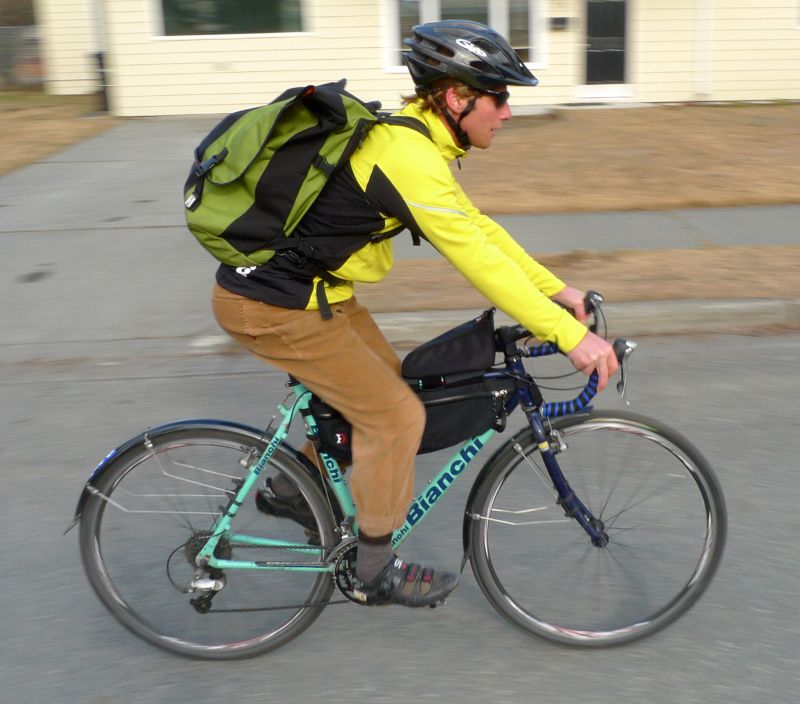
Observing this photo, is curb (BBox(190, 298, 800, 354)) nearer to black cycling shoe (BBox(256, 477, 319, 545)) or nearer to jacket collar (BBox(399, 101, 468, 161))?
black cycling shoe (BBox(256, 477, 319, 545))

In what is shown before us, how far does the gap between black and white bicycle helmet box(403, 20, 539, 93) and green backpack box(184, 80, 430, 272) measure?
164mm

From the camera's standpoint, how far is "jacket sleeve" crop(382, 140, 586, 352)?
8.62 feet

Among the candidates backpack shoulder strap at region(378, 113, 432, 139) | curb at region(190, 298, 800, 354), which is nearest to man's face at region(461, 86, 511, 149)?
backpack shoulder strap at region(378, 113, 432, 139)

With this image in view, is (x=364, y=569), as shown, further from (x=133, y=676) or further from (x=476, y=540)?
(x=133, y=676)

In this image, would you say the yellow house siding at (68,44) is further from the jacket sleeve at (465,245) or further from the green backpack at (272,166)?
the jacket sleeve at (465,245)

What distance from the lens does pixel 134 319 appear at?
21.1ft

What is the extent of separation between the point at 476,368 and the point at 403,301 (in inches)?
135

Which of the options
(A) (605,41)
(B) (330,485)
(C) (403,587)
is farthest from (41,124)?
(C) (403,587)

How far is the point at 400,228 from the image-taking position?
287 cm

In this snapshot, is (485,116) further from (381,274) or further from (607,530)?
(607,530)

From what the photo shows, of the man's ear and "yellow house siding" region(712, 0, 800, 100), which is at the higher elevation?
the man's ear

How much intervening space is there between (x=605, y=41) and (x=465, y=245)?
45.2 feet

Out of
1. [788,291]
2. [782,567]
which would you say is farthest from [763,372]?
[782,567]

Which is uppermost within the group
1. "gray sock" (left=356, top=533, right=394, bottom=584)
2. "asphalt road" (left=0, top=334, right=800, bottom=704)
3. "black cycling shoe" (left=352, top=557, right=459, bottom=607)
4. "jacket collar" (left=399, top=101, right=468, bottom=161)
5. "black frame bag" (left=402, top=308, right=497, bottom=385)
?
"jacket collar" (left=399, top=101, right=468, bottom=161)
